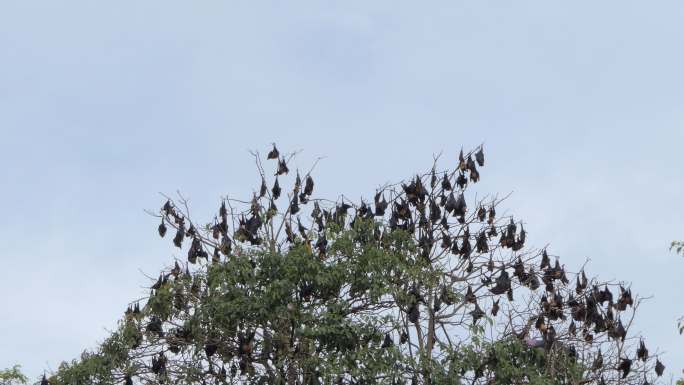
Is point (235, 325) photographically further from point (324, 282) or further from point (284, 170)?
point (284, 170)

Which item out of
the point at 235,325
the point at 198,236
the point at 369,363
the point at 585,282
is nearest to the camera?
the point at 369,363

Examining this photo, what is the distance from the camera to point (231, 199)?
64.7 ft

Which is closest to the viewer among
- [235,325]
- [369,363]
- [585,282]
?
[369,363]

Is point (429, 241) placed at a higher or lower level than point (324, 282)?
higher

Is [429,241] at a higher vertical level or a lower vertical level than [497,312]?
higher

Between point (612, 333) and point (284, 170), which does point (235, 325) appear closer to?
point (284, 170)

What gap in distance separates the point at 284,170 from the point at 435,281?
13.9 feet

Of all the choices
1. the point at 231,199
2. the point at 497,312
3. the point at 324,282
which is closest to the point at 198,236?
the point at 231,199

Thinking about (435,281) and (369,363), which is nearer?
(369,363)

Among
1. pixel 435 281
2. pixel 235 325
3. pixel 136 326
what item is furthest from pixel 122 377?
pixel 435 281

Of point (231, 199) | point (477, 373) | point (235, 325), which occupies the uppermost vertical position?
point (231, 199)

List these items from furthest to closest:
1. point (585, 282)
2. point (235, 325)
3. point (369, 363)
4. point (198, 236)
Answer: point (198, 236)
point (585, 282)
point (235, 325)
point (369, 363)

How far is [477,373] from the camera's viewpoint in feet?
52.5

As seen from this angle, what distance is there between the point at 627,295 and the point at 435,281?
3.31m
